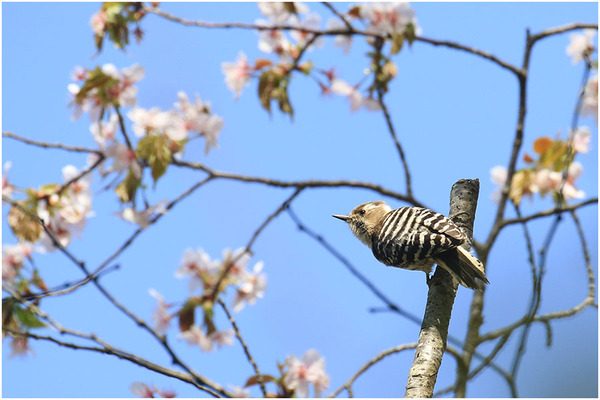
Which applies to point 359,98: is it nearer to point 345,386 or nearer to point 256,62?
point 256,62

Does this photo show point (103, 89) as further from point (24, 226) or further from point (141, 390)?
point (141, 390)

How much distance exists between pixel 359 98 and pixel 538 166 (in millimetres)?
1255

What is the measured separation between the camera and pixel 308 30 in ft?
13.7

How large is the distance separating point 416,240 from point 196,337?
1242mm

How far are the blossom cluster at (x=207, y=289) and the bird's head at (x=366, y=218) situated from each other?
2.07 feet

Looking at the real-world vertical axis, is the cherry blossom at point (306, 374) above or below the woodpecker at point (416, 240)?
below

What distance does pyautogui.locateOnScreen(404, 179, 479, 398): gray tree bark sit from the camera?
2010 millimetres

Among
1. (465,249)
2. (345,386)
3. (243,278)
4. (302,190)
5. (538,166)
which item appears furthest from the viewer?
(538,166)

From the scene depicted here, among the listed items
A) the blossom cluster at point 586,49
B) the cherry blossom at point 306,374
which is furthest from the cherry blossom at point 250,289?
the blossom cluster at point 586,49

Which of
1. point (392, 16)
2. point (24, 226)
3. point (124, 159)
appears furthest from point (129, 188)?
point (392, 16)

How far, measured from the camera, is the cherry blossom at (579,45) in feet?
14.7

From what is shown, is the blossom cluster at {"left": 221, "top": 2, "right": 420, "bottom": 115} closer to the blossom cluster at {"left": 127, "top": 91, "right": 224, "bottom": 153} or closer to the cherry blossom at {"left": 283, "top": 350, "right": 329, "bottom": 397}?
the blossom cluster at {"left": 127, "top": 91, "right": 224, "bottom": 153}

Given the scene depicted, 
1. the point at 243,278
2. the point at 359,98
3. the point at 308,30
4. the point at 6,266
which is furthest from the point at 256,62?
the point at 6,266

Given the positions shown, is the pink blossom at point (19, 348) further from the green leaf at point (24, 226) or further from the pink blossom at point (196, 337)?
the pink blossom at point (196, 337)
